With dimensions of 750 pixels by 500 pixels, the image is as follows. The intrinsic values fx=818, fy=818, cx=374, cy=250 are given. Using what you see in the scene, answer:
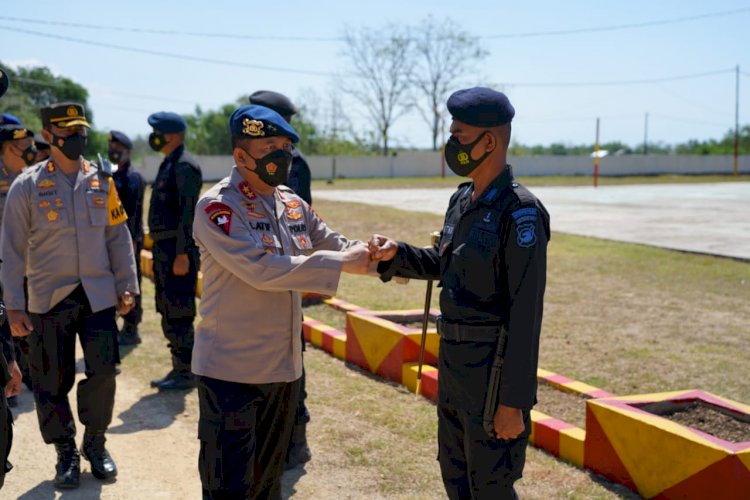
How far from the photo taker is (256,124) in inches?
139

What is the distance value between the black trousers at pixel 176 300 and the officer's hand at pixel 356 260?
3731mm

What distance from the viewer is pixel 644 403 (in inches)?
193

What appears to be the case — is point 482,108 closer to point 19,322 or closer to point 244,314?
point 244,314

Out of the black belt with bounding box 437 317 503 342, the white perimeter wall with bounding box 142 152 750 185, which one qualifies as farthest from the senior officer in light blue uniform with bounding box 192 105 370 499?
the white perimeter wall with bounding box 142 152 750 185

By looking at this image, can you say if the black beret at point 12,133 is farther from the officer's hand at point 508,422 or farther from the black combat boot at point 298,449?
the officer's hand at point 508,422

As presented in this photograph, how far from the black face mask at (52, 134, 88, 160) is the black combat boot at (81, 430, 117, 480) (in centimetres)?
169

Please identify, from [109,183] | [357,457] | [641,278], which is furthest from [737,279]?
[109,183]

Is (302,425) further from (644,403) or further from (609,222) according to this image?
(609,222)

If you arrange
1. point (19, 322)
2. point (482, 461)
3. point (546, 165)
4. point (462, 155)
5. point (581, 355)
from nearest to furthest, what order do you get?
point (482, 461)
point (462, 155)
point (19, 322)
point (581, 355)
point (546, 165)

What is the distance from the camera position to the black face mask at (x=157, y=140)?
6.96 metres

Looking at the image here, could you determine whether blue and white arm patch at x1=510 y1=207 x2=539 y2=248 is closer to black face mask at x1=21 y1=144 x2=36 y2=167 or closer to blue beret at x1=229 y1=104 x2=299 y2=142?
blue beret at x1=229 y1=104 x2=299 y2=142

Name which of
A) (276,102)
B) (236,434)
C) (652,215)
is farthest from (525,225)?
(652,215)

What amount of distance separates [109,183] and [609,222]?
53.1 ft

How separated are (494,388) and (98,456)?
291 cm
